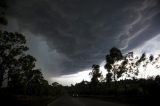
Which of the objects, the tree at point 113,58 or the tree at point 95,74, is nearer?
the tree at point 113,58

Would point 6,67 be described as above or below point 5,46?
below

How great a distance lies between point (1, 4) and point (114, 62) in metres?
39.8

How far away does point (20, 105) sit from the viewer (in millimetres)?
20031

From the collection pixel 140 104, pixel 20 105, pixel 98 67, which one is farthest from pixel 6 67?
pixel 98 67

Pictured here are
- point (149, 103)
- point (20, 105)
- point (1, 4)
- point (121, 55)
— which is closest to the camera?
point (1, 4)

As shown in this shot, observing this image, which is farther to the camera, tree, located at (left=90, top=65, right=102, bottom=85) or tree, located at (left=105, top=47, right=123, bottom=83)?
tree, located at (left=90, top=65, right=102, bottom=85)

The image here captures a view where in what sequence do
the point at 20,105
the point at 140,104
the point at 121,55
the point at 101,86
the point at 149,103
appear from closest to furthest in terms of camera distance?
the point at 20,105 → the point at 149,103 → the point at 140,104 → the point at 121,55 → the point at 101,86

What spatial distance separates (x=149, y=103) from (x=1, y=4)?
21505 mm

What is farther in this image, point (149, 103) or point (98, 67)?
point (98, 67)

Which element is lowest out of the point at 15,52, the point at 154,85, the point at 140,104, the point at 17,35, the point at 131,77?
the point at 140,104

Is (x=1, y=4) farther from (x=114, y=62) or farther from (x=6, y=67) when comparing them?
(x=114, y=62)

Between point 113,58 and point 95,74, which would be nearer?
point 113,58

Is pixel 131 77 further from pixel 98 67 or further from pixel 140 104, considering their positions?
pixel 98 67

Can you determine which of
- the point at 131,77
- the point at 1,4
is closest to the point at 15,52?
the point at 1,4
